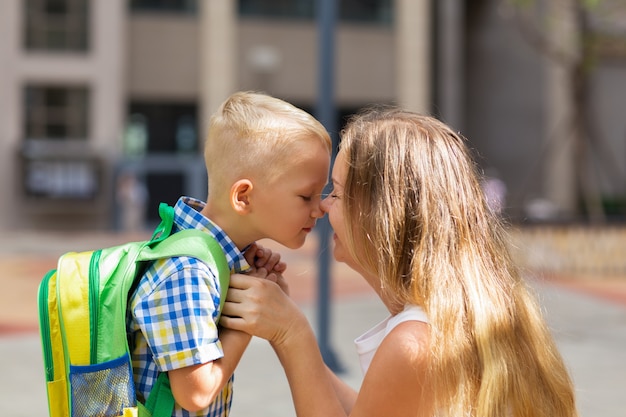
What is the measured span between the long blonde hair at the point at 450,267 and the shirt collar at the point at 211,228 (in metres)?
0.23

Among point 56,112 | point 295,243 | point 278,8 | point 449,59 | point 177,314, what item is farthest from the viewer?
point 449,59

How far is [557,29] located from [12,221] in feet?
52.7

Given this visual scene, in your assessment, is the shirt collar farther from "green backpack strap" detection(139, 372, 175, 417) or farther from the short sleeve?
"green backpack strap" detection(139, 372, 175, 417)

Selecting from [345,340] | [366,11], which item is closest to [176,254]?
[345,340]

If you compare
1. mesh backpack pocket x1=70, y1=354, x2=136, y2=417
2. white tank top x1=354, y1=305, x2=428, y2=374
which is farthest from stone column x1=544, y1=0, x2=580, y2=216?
mesh backpack pocket x1=70, y1=354, x2=136, y2=417

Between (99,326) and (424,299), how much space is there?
61cm

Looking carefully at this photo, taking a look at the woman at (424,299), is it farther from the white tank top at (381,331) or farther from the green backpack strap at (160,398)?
the green backpack strap at (160,398)

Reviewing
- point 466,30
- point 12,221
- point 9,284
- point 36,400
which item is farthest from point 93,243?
point 466,30

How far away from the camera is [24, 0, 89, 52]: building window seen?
968 inches

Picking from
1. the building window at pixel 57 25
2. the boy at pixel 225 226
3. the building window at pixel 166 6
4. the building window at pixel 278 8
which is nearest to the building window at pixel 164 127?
the building window at pixel 57 25

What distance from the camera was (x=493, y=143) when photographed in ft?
102

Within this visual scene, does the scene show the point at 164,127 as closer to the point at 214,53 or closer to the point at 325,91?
the point at 214,53

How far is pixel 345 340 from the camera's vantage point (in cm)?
800

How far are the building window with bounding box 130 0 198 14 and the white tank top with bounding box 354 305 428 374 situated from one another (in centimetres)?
2513
